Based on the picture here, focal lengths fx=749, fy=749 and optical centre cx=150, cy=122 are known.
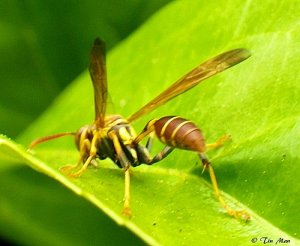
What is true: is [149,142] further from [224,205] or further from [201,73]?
[224,205]

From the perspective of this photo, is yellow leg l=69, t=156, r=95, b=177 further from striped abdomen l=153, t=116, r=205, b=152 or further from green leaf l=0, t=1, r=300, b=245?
striped abdomen l=153, t=116, r=205, b=152

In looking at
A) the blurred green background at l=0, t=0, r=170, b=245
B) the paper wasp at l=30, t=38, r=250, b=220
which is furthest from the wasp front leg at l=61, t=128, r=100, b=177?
the blurred green background at l=0, t=0, r=170, b=245

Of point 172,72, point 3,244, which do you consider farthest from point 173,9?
point 3,244

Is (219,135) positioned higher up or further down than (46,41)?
further down

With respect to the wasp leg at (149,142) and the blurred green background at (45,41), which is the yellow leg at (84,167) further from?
the blurred green background at (45,41)

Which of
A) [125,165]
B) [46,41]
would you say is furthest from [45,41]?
[125,165]

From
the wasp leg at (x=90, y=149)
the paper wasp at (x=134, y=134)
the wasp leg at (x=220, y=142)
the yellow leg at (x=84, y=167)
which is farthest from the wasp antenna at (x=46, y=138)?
the wasp leg at (x=220, y=142)

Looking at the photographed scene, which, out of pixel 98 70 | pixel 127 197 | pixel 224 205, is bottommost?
pixel 224 205
